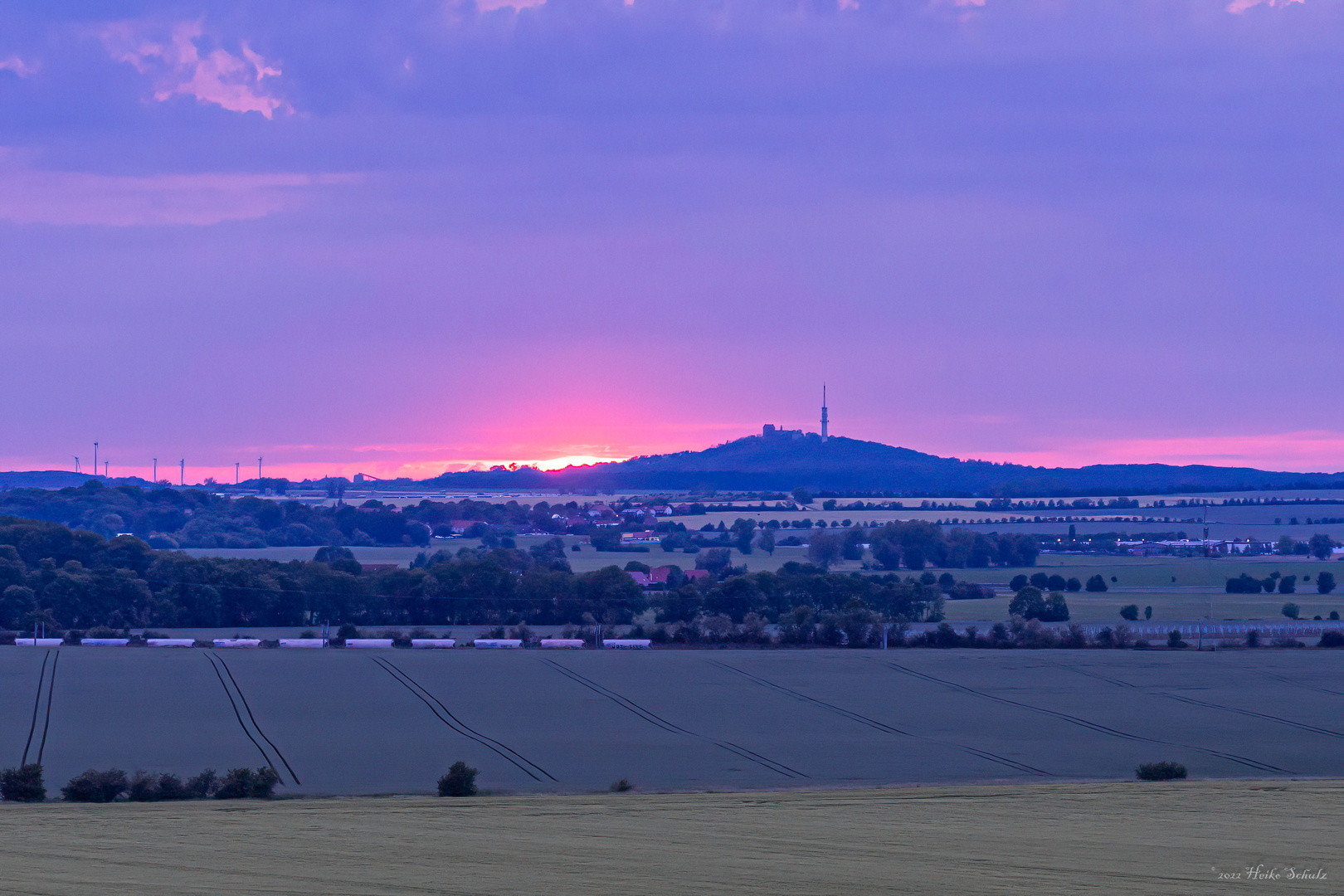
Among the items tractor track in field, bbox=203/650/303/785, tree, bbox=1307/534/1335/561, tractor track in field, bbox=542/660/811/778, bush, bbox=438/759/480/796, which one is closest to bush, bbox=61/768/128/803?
tractor track in field, bbox=203/650/303/785

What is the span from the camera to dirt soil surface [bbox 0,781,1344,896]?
12906mm

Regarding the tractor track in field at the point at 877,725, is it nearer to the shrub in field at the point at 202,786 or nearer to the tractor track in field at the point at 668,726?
the tractor track in field at the point at 668,726

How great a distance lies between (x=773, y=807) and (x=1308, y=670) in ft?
90.0

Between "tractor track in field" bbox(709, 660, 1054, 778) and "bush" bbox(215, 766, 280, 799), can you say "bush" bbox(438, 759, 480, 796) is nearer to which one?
"bush" bbox(215, 766, 280, 799)

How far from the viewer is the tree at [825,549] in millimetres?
88000

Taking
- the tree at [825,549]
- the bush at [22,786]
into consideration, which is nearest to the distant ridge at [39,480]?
the tree at [825,549]

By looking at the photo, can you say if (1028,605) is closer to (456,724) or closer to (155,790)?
(456,724)

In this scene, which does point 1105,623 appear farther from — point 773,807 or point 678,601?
point 773,807

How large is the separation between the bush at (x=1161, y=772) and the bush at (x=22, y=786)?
60.8 ft

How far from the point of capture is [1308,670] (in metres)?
39.5

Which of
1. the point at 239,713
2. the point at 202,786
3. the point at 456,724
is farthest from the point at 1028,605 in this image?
the point at 202,786

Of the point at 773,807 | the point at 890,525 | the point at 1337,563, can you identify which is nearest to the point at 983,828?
the point at 773,807

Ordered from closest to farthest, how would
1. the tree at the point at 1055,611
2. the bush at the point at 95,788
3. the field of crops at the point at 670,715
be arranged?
the bush at the point at 95,788, the field of crops at the point at 670,715, the tree at the point at 1055,611

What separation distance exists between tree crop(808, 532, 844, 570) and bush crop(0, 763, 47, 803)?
218ft
